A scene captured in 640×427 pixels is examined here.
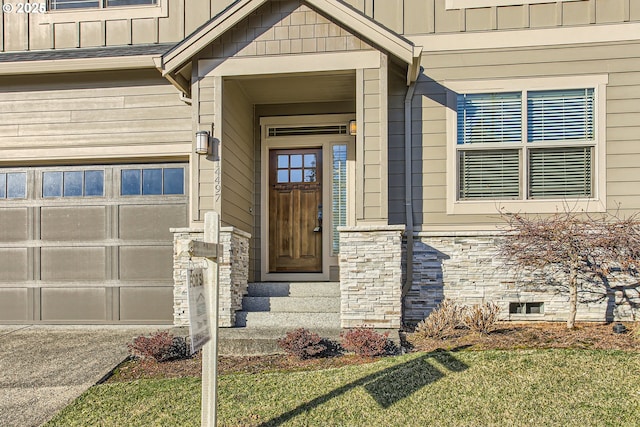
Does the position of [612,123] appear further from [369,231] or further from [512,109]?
[369,231]

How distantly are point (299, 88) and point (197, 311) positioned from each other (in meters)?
4.47

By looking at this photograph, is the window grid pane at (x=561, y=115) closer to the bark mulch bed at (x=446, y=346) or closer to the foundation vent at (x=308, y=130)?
the bark mulch bed at (x=446, y=346)

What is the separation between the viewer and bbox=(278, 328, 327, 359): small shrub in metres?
4.51

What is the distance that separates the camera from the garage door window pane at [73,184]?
655cm

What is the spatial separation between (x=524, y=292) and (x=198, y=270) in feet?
14.8

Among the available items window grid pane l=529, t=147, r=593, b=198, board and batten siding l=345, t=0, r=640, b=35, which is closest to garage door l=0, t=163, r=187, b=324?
board and batten siding l=345, t=0, r=640, b=35

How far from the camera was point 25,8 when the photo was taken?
6816 mm

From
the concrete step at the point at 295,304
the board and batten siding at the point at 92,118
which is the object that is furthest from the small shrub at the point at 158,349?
the board and batten siding at the point at 92,118

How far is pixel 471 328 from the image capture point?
5066 millimetres

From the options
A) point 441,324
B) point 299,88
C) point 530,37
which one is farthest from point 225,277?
point 530,37

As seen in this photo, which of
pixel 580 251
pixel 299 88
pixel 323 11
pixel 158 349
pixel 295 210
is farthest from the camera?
pixel 295 210

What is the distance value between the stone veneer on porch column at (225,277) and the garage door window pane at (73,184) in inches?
77.4

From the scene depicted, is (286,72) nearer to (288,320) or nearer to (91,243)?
(288,320)

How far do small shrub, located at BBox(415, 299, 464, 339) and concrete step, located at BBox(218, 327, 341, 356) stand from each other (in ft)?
3.14
